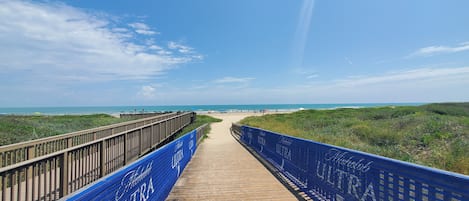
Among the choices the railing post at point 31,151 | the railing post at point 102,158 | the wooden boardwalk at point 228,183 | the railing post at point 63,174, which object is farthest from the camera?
the wooden boardwalk at point 228,183

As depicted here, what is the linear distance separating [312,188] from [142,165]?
3882mm

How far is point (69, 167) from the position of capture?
5.07 metres

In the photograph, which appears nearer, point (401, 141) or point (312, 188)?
point (312, 188)

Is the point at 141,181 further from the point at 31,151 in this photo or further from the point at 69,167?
the point at 31,151

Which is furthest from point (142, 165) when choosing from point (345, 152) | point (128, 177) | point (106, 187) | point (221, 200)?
point (345, 152)

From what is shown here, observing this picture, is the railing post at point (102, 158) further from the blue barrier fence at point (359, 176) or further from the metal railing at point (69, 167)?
the blue barrier fence at point (359, 176)

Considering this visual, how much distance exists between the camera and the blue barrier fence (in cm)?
300

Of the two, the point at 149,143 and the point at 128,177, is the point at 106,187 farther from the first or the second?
the point at 149,143

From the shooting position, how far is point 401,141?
14.7m

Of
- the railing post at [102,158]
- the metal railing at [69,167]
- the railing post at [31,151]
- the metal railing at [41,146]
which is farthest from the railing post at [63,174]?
the railing post at [31,151]

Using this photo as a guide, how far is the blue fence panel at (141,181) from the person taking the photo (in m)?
2.75

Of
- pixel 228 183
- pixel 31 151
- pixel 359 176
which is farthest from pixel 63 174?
pixel 359 176

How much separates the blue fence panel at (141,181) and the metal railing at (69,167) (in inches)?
37.6

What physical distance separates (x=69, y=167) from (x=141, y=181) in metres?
1.74
